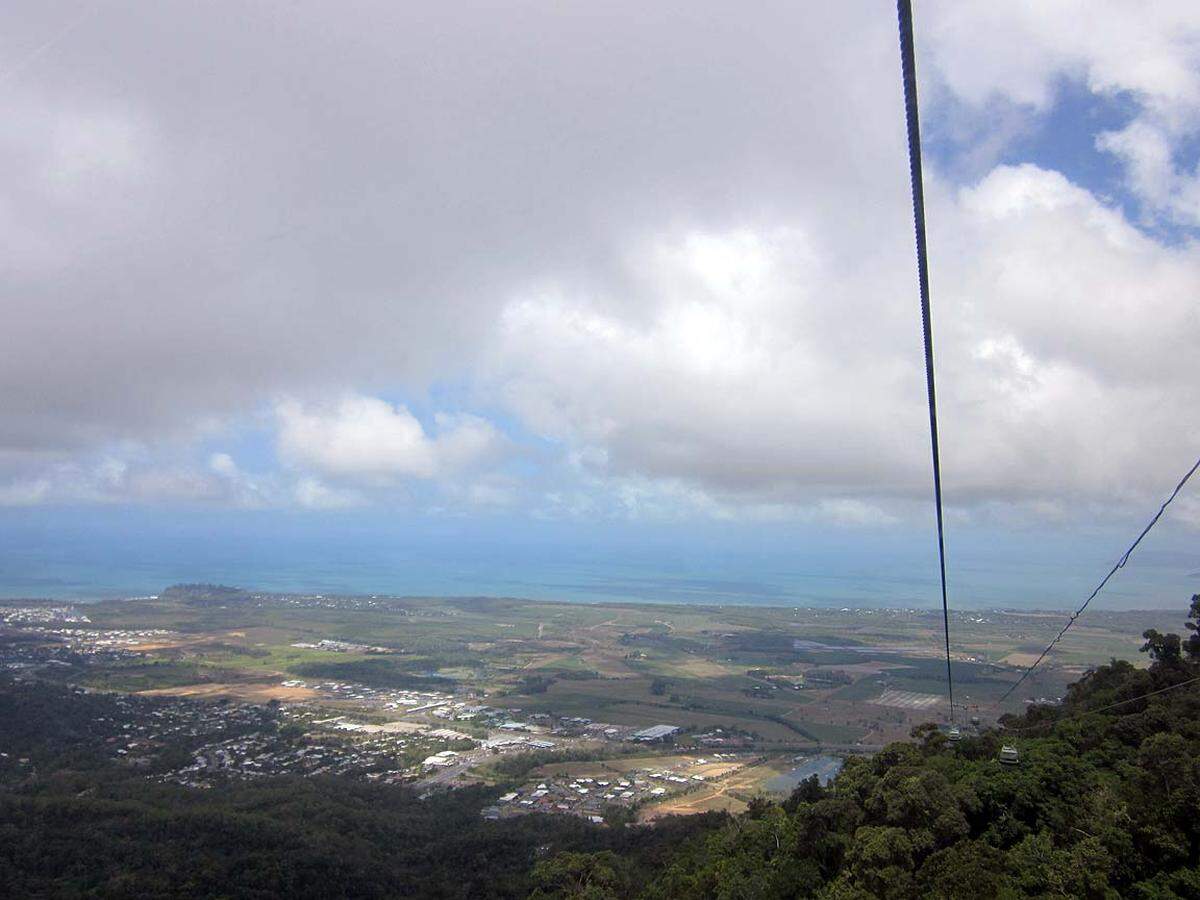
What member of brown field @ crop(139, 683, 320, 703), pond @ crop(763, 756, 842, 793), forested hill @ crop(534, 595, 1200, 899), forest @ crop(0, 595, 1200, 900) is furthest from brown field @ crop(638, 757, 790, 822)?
brown field @ crop(139, 683, 320, 703)

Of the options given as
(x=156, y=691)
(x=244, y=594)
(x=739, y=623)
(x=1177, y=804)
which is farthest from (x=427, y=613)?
(x=1177, y=804)

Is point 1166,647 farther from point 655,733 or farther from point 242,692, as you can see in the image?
point 242,692

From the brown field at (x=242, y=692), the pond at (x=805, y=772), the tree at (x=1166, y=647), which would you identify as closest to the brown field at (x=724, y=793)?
the pond at (x=805, y=772)

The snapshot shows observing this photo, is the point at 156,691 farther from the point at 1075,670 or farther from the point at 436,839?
the point at 1075,670

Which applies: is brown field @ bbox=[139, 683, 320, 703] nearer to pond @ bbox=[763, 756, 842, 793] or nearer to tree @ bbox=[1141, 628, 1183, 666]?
pond @ bbox=[763, 756, 842, 793]

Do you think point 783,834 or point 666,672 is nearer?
point 783,834
